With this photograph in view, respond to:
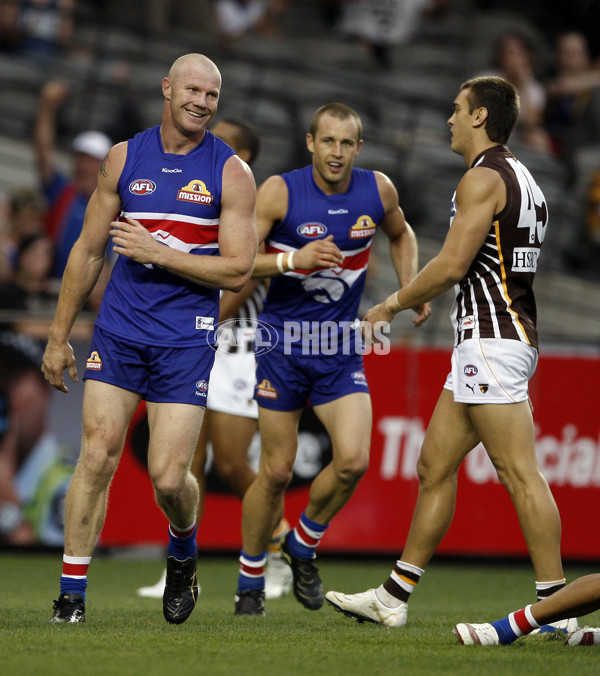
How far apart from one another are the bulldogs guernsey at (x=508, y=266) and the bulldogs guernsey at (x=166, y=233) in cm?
136

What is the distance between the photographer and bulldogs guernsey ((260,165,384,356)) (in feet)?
22.0

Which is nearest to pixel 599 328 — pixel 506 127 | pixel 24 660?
pixel 506 127

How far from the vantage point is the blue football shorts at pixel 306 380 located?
6.65 metres

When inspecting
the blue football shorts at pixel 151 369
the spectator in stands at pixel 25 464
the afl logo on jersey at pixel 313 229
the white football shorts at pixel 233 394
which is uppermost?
the afl logo on jersey at pixel 313 229

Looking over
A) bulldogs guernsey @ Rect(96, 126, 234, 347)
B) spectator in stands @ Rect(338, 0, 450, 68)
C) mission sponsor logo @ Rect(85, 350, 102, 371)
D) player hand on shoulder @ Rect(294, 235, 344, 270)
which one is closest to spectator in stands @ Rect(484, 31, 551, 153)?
spectator in stands @ Rect(338, 0, 450, 68)

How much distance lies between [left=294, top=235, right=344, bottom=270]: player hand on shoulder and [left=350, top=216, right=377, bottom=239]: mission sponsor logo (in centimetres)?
47

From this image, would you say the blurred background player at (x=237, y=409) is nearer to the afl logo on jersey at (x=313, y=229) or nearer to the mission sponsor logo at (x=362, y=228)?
the afl logo on jersey at (x=313, y=229)

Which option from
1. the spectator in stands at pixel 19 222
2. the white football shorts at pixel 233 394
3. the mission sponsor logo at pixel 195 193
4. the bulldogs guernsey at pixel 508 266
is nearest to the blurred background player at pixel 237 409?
the white football shorts at pixel 233 394

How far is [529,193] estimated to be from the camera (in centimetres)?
561

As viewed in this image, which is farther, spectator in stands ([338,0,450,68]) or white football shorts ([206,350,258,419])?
spectator in stands ([338,0,450,68])

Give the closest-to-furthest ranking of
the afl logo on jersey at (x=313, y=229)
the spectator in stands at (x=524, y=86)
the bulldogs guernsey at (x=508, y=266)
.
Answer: the bulldogs guernsey at (x=508, y=266)
the afl logo on jersey at (x=313, y=229)
the spectator in stands at (x=524, y=86)

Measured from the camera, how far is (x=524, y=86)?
565 inches

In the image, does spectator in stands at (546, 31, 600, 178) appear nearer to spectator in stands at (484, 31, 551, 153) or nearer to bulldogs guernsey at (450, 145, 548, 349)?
spectator in stands at (484, 31, 551, 153)

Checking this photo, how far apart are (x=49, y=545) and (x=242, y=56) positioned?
25.7ft
